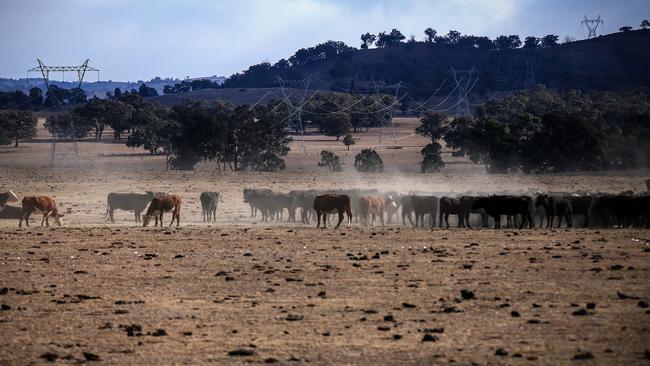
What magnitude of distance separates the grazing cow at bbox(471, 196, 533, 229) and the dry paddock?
4070mm

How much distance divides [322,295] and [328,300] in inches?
19.1

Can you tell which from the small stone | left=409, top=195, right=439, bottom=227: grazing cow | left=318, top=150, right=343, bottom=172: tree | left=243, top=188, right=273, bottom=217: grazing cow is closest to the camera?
the small stone

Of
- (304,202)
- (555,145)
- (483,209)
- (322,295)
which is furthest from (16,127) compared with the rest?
(322,295)

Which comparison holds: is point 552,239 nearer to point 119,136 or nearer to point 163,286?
point 163,286

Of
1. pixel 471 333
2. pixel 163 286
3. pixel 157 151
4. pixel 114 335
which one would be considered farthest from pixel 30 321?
pixel 157 151

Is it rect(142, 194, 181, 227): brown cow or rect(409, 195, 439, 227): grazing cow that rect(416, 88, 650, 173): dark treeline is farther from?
rect(142, 194, 181, 227): brown cow

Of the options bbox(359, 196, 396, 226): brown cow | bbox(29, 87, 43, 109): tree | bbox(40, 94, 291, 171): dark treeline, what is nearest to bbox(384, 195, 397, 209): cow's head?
bbox(359, 196, 396, 226): brown cow

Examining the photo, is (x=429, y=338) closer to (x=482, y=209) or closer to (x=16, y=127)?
(x=482, y=209)

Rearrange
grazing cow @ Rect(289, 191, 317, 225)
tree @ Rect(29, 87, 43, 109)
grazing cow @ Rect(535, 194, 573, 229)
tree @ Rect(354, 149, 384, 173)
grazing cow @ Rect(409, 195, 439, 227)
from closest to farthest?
grazing cow @ Rect(535, 194, 573, 229) → grazing cow @ Rect(409, 195, 439, 227) → grazing cow @ Rect(289, 191, 317, 225) → tree @ Rect(354, 149, 384, 173) → tree @ Rect(29, 87, 43, 109)

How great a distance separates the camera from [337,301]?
19.1m

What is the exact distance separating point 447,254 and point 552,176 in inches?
1828

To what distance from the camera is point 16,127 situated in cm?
11975

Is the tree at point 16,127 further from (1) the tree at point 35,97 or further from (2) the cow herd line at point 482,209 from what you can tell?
(2) the cow herd line at point 482,209

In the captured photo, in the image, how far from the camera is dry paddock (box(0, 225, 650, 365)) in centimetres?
1476
